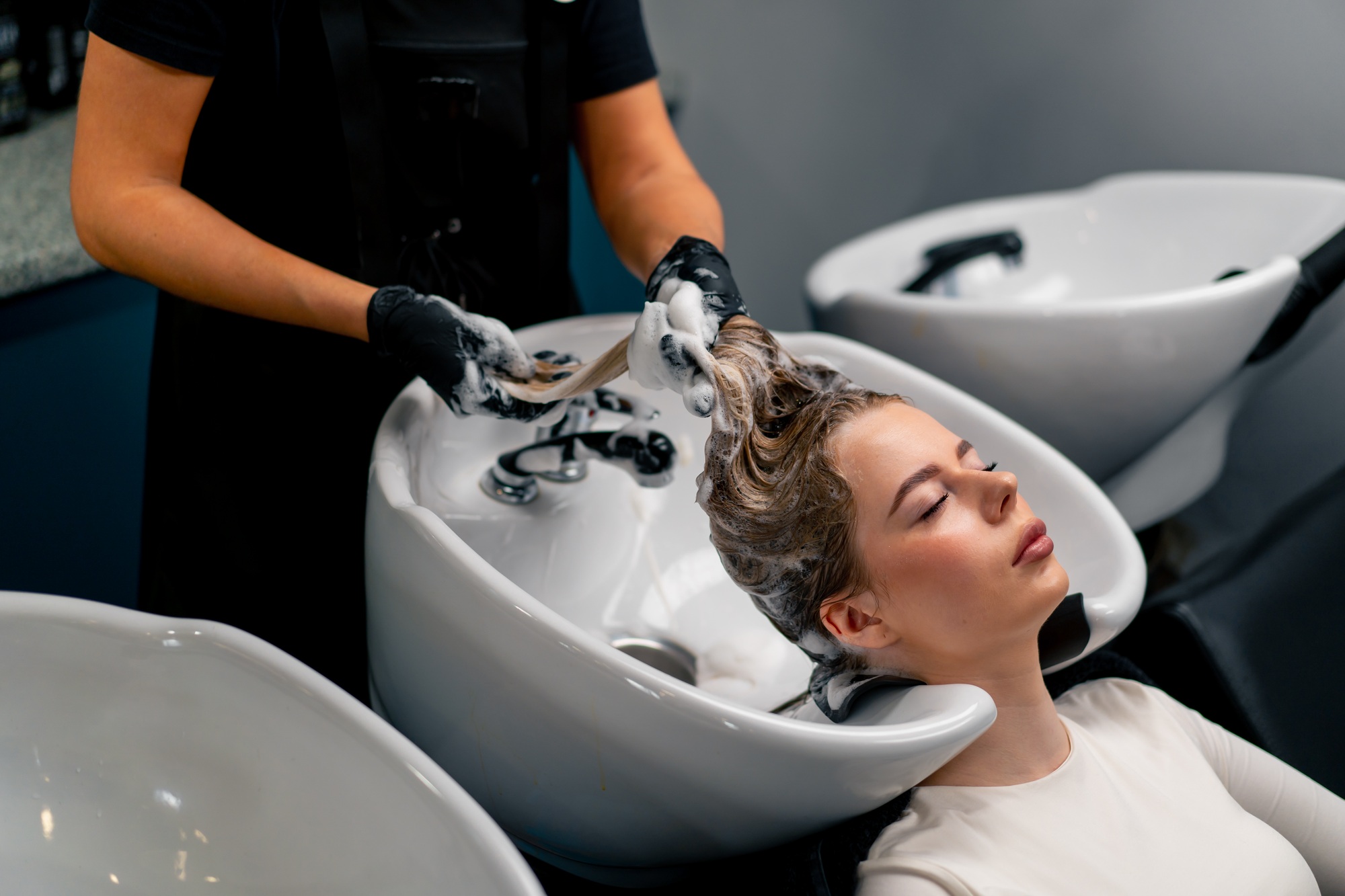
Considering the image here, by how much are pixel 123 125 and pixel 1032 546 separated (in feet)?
3.07

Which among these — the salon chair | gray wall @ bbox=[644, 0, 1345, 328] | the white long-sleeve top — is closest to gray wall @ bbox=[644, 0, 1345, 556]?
gray wall @ bbox=[644, 0, 1345, 328]

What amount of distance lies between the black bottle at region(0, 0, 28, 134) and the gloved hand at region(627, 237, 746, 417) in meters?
1.30

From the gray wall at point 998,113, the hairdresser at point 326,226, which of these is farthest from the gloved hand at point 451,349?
the gray wall at point 998,113

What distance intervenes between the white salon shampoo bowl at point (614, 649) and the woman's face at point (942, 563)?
0.23ft

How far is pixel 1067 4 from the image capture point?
1.92 metres

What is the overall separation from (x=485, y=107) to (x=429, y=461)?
1.35 feet

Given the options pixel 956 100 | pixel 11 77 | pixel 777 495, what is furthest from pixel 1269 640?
pixel 11 77

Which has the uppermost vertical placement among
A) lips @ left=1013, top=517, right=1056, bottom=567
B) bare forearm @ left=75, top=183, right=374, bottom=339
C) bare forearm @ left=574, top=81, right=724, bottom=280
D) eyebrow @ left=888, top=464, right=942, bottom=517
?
bare forearm @ left=574, top=81, right=724, bottom=280

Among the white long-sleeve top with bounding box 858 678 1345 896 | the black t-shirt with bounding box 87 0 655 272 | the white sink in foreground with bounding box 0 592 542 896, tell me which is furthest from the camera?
the black t-shirt with bounding box 87 0 655 272

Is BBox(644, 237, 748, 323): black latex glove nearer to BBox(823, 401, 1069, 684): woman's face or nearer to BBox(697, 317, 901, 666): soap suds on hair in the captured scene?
BBox(697, 317, 901, 666): soap suds on hair

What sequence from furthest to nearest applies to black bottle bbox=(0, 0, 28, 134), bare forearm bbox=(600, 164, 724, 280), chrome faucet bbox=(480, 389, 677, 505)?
1. black bottle bbox=(0, 0, 28, 134)
2. bare forearm bbox=(600, 164, 724, 280)
3. chrome faucet bbox=(480, 389, 677, 505)

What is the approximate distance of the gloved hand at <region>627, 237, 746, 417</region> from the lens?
2.83 feet

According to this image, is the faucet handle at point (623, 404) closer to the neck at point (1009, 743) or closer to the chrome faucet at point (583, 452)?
the chrome faucet at point (583, 452)

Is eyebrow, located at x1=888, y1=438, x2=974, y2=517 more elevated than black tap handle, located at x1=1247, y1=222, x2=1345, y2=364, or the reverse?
black tap handle, located at x1=1247, y1=222, x2=1345, y2=364
